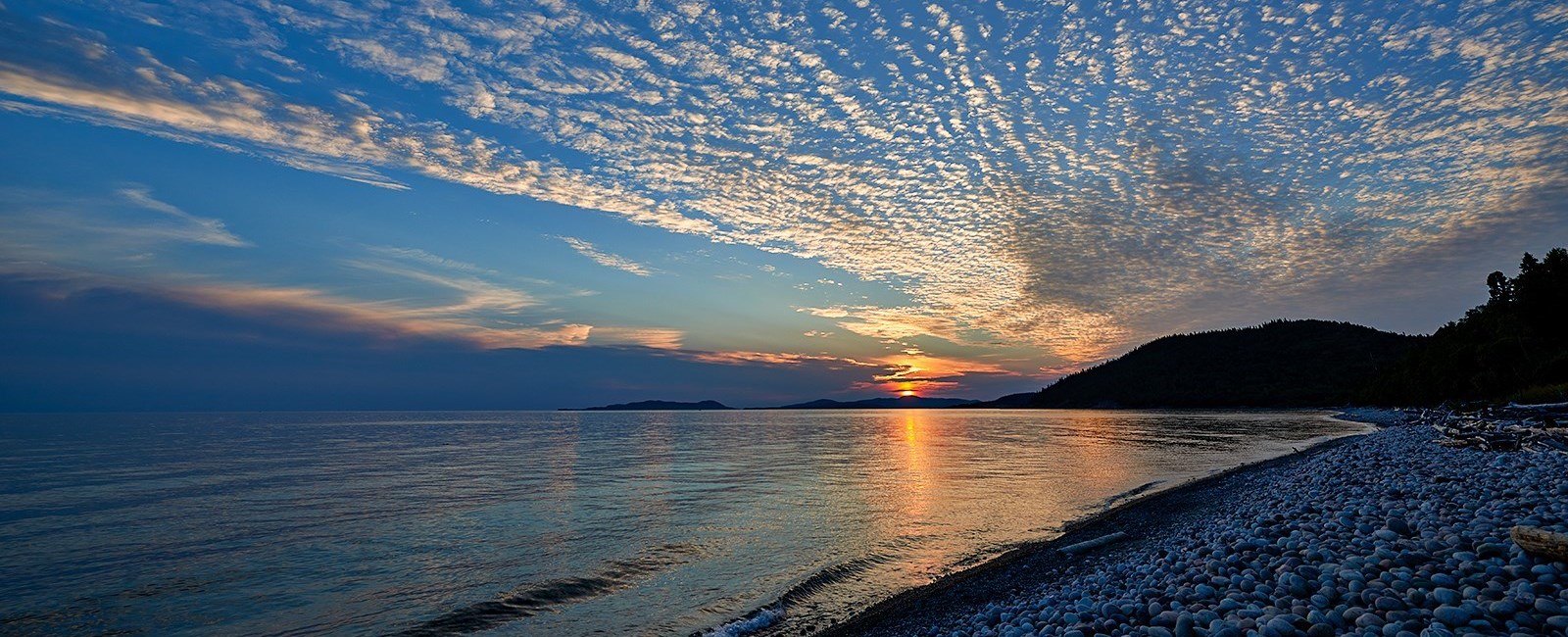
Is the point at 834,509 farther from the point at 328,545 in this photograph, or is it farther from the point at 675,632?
the point at 328,545

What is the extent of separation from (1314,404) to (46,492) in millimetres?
197138

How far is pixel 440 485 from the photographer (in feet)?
107

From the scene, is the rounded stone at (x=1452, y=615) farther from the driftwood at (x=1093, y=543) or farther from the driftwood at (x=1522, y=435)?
the driftwood at (x=1522, y=435)

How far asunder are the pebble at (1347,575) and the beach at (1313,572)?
23mm

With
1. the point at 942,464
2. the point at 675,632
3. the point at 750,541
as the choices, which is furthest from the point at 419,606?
the point at 942,464

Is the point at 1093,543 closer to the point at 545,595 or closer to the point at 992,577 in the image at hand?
the point at 992,577

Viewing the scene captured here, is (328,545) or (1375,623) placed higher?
(1375,623)

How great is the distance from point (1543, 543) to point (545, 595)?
50.8ft

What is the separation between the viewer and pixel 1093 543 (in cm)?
1638

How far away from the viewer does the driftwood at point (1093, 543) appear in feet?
52.5

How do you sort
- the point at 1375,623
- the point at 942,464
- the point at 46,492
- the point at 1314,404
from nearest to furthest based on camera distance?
the point at 1375,623 < the point at 46,492 < the point at 942,464 < the point at 1314,404

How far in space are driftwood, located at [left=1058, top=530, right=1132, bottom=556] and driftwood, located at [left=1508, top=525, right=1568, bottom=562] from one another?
8.93m

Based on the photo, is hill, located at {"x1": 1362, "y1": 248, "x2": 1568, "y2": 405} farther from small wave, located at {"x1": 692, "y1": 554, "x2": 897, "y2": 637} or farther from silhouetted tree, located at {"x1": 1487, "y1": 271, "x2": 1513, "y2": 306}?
small wave, located at {"x1": 692, "y1": 554, "x2": 897, "y2": 637}

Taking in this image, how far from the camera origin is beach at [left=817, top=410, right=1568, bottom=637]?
6711 millimetres
